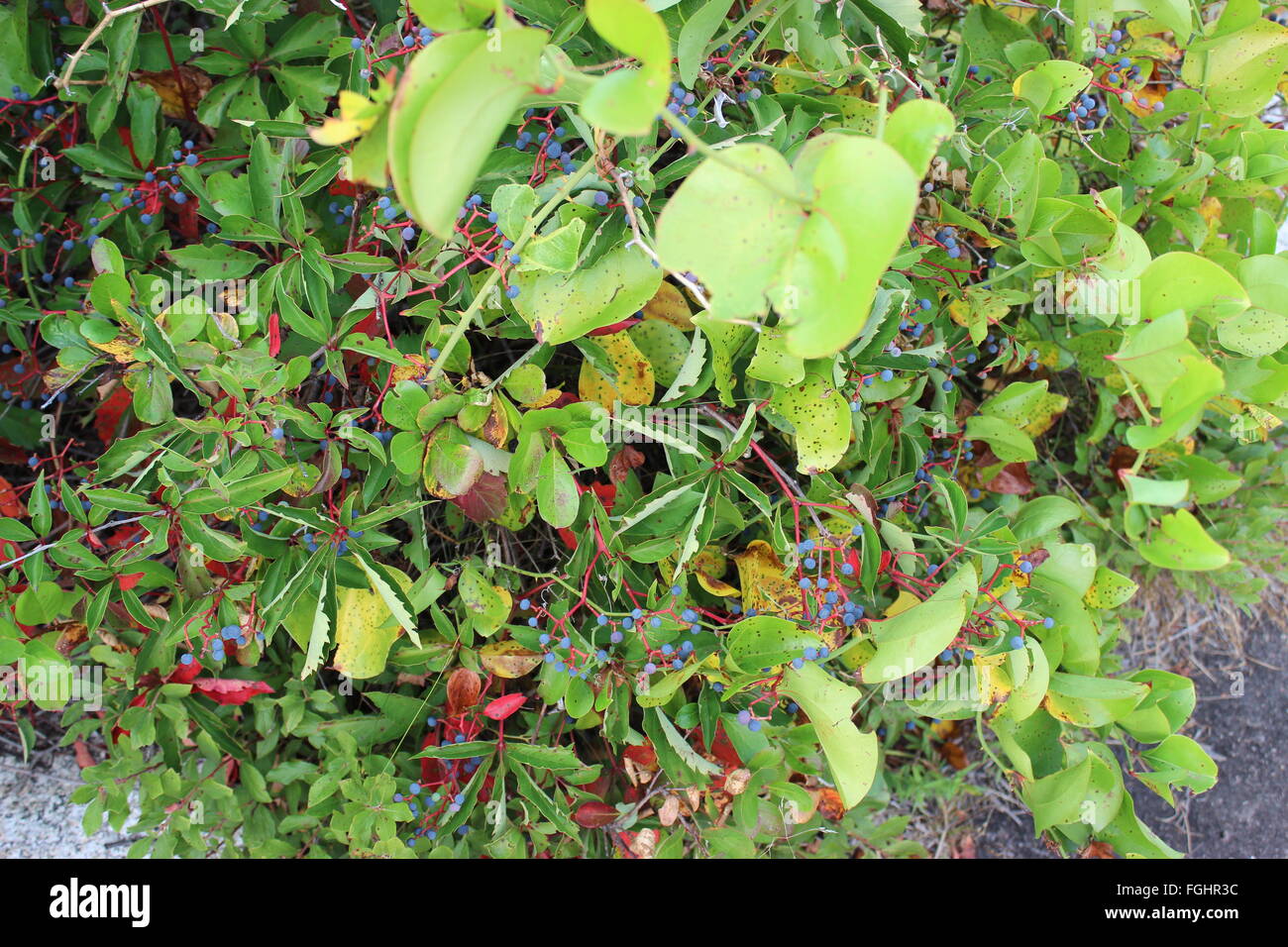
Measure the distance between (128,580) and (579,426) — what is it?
1.89ft

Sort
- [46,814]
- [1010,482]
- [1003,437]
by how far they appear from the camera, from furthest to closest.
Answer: [46,814], [1010,482], [1003,437]

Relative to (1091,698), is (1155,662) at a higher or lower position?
lower

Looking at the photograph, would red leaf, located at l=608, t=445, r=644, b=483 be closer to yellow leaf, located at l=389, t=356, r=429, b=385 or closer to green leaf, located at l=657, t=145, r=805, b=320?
yellow leaf, located at l=389, t=356, r=429, b=385

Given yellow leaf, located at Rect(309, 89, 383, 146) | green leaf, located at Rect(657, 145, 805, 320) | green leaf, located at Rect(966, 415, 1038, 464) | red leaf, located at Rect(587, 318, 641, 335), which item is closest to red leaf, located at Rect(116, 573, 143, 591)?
red leaf, located at Rect(587, 318, 641, 335)

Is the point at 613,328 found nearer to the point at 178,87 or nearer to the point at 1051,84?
the point at 1051,84

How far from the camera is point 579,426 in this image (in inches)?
38.5

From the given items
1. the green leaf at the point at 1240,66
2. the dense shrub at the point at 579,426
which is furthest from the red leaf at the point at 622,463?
the green leaf at the point at 1240,66

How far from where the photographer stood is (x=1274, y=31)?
46.0 inches

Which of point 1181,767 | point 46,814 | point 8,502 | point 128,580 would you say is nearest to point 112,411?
point 8,502

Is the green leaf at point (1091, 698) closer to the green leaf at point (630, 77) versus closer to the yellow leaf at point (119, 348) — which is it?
the green leaf at point (630, 77)

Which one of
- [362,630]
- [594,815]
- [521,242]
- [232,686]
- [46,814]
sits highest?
[521,242]

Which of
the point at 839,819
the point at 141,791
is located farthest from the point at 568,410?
the point at 839,819

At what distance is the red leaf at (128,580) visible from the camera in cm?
105

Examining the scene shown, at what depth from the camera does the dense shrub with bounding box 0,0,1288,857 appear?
3.16 feet
